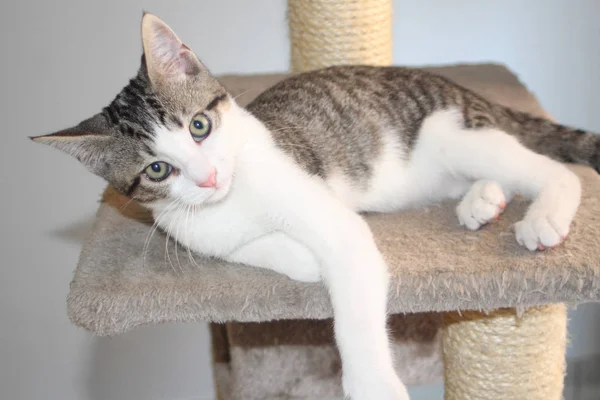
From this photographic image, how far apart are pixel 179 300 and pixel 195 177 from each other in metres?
0.27

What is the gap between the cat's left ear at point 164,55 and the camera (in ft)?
4.51

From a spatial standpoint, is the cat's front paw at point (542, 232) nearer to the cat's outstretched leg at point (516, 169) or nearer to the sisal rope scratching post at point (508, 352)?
the cat's outstretched leg at point (516, 169)

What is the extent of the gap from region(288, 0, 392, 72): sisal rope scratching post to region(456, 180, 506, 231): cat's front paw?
790mm

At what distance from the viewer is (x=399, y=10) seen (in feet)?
8.64

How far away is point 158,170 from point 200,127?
0.12 m

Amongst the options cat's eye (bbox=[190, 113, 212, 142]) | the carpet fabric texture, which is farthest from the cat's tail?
cat's eye (bbox=[190, 113, 212, 142])

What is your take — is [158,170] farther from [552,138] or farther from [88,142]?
[552,138]

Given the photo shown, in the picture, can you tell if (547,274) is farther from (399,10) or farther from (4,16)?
(4,16)

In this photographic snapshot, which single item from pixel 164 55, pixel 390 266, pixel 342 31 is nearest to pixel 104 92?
pixel 342 31

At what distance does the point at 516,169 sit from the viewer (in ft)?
5.32

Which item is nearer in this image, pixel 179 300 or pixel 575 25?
pixel 179 300

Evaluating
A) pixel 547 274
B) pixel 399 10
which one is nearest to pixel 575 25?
pixel 399 10

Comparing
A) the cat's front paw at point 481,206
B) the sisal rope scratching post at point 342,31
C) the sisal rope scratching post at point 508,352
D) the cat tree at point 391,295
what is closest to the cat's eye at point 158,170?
the cat tree at point 391,295

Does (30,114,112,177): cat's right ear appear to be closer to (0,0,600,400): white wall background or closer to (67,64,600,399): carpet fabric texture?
(67,64,600,399): carpet fabric texture
